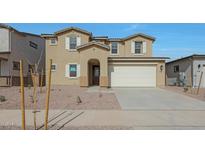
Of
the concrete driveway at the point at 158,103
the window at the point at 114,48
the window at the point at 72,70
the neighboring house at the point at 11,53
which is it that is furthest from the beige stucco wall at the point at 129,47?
the concrete driveway at the point at 158,103

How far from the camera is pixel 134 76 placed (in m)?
23.1

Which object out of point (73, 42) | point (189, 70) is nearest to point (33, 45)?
point (73, 42)

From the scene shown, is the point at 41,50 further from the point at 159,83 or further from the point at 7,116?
the point at 7,116

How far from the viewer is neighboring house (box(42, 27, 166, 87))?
21.4m

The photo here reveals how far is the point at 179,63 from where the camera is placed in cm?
2883

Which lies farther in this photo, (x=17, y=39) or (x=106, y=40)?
(x=106, y=40)

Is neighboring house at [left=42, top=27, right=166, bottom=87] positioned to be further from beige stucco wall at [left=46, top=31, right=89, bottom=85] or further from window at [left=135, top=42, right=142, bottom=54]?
window at [left=135, top=42, right=142, bottom=54]

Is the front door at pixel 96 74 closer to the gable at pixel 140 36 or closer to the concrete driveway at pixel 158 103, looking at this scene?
the gable at pixel 140 36

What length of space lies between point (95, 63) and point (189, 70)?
38.1ft

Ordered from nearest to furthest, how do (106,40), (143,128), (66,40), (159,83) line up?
1. (143,128)
2. (159,83)
3. (66,40)
4. (106,40)

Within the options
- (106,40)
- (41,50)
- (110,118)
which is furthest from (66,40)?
(110,118)

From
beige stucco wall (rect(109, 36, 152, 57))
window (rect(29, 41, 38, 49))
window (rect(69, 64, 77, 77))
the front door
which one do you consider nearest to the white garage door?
the front door

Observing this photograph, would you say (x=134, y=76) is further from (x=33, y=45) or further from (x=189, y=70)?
(x=33, y=45)

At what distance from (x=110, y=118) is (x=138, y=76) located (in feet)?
50.6
